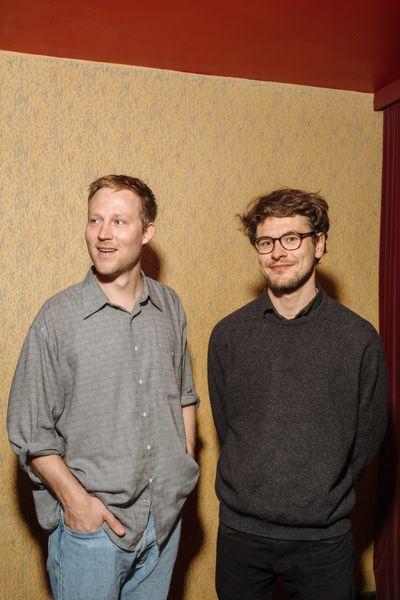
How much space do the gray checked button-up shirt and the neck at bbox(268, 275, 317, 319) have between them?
0.47m

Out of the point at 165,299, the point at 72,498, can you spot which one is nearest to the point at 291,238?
the point at 165,299

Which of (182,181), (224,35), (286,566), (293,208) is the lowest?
(286,566)

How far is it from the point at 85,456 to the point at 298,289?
2.96ft

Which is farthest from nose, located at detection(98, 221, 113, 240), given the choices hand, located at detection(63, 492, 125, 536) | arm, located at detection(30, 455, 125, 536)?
hand, located at detection(63, 492, 125, 536)

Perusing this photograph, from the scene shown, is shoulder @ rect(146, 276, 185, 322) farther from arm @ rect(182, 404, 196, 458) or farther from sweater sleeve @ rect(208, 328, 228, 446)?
arm @ rect(182, 404, 196, 458)

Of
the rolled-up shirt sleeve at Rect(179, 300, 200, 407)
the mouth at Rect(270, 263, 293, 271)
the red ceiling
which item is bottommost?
the rolled-up shirt sleeve at Rect(179, 300, 200, 407)

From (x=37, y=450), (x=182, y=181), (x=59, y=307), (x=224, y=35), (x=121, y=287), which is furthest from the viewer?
(x=182, y=181)

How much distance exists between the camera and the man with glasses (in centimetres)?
191

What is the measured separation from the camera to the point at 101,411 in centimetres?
183

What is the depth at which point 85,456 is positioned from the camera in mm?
1828

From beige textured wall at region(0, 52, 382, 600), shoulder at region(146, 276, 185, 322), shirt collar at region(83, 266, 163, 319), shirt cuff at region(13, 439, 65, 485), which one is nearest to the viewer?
shirt cuff at region(13, 439, 65, 485)

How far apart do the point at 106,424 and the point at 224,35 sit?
154 centimetres

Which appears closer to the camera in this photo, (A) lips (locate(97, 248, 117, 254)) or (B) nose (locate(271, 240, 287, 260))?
(A) lips (locate(97, 248, 117, 254))

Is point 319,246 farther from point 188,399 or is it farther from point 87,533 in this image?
point 87,533
